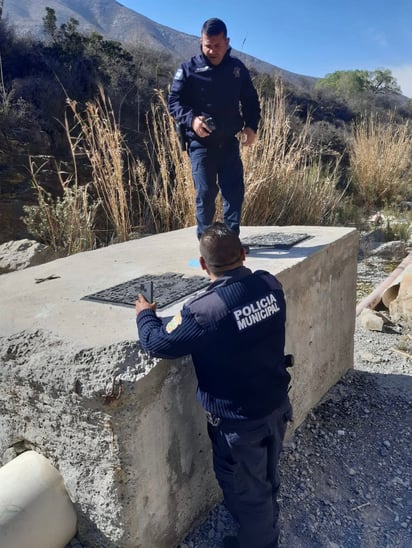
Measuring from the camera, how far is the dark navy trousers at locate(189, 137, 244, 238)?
3.20m

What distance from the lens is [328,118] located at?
1689 cm

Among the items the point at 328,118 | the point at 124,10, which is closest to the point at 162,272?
the point at 328,118

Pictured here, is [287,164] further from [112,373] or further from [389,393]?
[112,373]

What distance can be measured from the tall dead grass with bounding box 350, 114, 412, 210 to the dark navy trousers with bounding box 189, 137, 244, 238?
19.9ft

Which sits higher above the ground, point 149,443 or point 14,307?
point 14,307

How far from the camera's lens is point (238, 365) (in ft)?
5.76

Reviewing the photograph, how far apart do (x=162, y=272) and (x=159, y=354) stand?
1034mm

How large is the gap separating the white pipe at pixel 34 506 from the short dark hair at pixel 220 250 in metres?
0.89

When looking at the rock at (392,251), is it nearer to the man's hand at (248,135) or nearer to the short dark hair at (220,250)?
the man's hand at (248,135)

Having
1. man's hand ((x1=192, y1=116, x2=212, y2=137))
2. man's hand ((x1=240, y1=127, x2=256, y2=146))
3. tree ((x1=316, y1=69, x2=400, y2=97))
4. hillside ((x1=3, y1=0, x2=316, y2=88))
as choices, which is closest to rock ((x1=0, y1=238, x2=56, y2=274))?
man's hand ((x1=192, y1=116, x2=212, y2=137))

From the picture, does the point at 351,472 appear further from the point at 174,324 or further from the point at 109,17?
the point at 109,17

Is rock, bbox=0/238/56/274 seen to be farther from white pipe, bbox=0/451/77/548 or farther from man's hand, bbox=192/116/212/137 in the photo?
white pipe, bbox=0/451/77/548

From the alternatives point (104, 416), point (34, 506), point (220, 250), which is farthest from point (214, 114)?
point (34, 506)

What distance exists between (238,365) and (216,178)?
1798 millimetres
